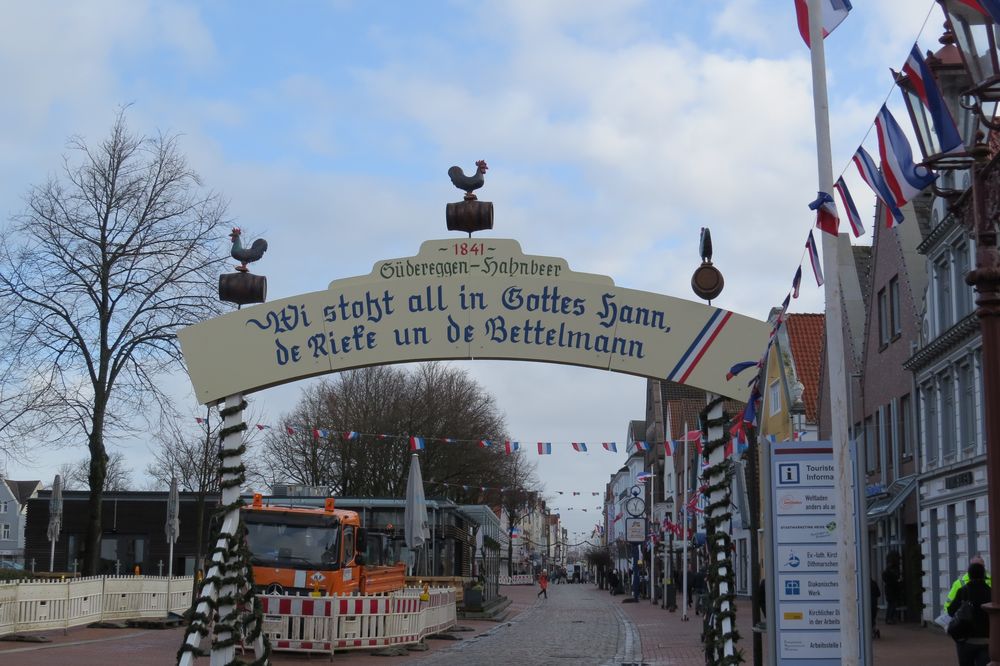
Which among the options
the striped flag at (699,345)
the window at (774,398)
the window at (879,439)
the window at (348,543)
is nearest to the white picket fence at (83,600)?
the window at (348,543)

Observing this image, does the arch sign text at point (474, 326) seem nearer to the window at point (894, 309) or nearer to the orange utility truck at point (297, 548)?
the orange utility truck at point (297, 548)

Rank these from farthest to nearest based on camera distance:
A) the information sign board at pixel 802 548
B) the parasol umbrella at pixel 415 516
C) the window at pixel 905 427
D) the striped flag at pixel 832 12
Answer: the window at pixel 905 427
the parasol umbrella at pixel 415 516
the information sign board at pixel 802 548
the striped flag at pixel 832 12

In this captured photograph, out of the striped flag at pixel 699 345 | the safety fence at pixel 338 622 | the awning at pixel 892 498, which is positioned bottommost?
the safety fence at pixel 338 622

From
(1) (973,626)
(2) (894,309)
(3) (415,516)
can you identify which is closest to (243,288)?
(1) (973,626)

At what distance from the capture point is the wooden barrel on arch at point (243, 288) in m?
12.1

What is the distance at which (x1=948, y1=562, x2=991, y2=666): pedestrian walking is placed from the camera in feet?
36.2

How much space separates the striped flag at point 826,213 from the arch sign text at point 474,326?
196 cm

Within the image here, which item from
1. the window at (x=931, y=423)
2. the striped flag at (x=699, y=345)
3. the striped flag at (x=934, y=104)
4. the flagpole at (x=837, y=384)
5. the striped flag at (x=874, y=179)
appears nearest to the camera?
the striped flag at (x=934, y=104)

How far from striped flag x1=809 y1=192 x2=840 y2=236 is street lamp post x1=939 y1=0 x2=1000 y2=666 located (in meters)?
1.41

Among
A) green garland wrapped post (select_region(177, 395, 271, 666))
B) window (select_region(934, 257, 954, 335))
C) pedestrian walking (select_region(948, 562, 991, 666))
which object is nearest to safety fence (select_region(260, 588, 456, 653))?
green garland wrapped post (select_region(177, 395, 271, 666))

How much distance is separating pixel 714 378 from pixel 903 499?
20393mm

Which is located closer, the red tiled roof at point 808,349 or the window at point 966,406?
the window at point 966,406

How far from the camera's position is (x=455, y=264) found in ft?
38.6

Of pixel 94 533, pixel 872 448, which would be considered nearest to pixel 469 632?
pixel 94 533
